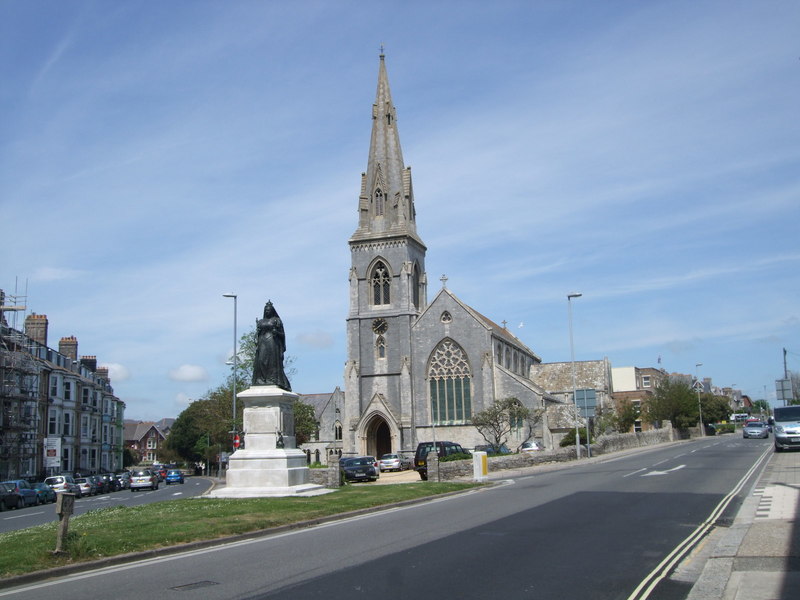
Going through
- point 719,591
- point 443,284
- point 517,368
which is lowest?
point 719,591

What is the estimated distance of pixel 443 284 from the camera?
6244 cm

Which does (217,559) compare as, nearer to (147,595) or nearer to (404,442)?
(147,595)

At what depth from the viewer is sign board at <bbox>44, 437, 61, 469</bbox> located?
55.4m

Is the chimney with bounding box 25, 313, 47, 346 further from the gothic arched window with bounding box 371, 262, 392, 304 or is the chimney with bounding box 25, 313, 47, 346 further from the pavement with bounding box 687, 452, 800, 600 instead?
the pavement with bounding box 687, 452, 800, 600

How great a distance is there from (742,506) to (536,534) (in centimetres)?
553

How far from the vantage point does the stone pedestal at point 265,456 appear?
21203 millimetres

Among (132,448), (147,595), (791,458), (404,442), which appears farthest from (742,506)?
(132,448)

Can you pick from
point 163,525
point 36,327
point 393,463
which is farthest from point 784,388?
point 36,327

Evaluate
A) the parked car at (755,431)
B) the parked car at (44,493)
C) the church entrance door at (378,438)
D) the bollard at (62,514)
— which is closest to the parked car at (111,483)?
the parked car at (44,493)

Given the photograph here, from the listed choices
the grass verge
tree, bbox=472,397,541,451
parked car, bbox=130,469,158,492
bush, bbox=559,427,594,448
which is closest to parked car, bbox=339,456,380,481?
the grass verge

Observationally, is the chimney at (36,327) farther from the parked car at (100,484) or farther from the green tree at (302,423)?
the green tree at (302,423)

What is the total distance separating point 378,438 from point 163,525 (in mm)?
47975

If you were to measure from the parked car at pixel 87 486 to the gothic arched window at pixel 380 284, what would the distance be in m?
25.1

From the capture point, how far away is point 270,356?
2247 cm
